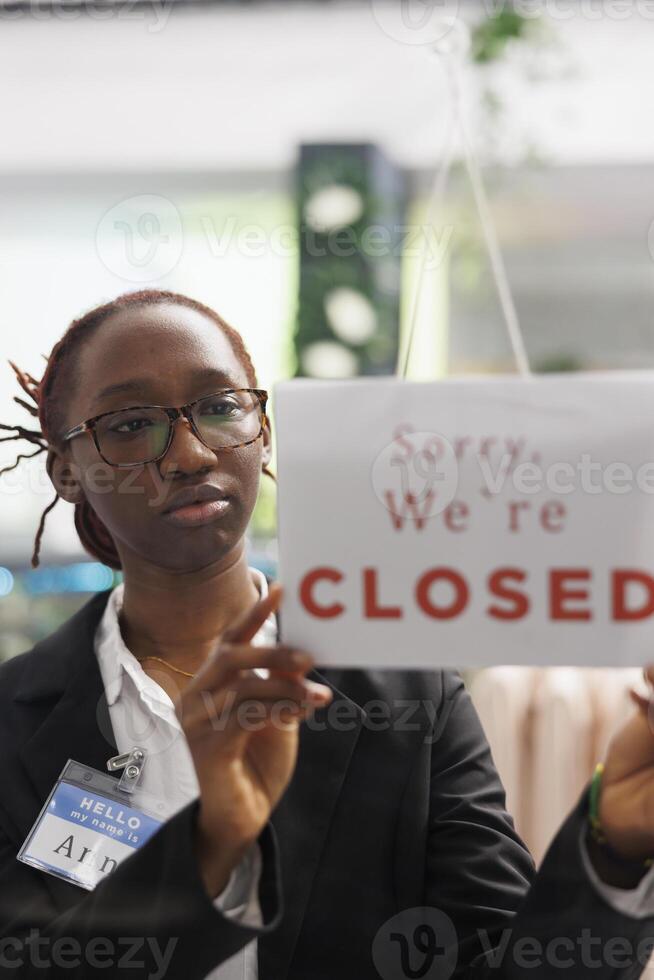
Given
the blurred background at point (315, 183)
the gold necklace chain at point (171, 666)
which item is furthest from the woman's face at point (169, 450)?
the blurred background at point (315, 183)

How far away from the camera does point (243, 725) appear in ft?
2.38

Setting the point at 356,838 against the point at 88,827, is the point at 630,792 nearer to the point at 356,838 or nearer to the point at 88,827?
the point at 356,838

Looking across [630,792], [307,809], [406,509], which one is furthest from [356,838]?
[406,509]

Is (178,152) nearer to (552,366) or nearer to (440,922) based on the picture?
(552,366)

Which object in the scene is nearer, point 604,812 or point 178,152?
point 604,812

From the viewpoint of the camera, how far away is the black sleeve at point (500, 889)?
798mm

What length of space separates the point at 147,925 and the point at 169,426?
43cm

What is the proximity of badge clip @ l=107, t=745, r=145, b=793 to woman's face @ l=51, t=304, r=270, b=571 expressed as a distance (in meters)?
0.19

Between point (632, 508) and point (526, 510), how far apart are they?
71 mm

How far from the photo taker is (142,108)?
8.46 ft

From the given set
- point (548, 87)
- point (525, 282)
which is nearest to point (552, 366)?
point (525, 282)

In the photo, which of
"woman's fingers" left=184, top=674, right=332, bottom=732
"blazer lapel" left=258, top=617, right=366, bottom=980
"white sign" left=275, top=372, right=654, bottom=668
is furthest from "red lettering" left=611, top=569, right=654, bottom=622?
"blazer lapel" left=258, top=617, right=366, bottom=980

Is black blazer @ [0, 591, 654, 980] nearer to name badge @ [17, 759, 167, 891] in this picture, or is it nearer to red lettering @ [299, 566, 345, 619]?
name badge @ [17, 759, 167, 891]

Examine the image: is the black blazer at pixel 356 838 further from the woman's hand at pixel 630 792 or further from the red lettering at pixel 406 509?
the red lettering at pixel 406 509
